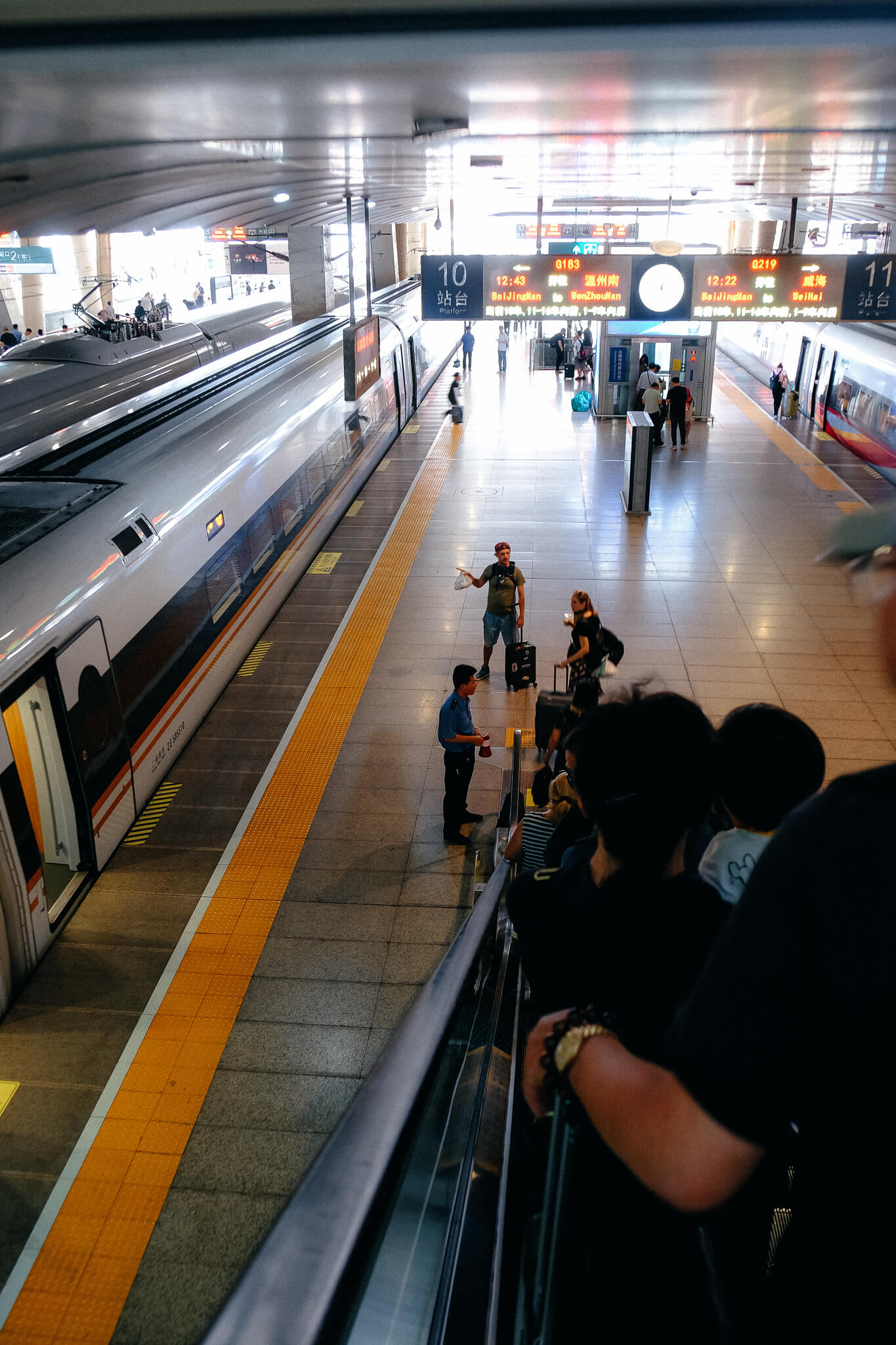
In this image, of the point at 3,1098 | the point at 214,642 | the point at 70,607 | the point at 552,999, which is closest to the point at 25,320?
the point at 214,642

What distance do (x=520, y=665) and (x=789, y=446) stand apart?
486 inches

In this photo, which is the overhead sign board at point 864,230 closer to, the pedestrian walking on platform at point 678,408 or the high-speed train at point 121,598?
the pedestrian walking on platform at point 678,408

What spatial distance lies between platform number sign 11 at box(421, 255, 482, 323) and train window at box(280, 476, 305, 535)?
2829 millimetres

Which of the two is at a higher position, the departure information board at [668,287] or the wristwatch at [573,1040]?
the departure information board at [668,287]

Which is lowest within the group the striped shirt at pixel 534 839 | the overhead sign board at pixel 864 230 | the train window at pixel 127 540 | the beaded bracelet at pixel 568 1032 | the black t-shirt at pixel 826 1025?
the striped shirt at pixel 534 839

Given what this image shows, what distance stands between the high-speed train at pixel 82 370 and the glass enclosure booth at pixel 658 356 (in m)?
8.10

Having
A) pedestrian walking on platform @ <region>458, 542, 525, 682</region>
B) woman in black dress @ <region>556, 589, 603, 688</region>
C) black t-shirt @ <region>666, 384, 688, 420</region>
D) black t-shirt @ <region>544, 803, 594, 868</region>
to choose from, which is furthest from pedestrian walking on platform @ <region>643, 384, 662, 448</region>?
black t-shirt @ <region>544, 803, 594, 868</region>

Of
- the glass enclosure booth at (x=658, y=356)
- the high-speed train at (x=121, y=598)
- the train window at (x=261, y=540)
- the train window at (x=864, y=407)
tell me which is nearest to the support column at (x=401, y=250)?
the glass enclosure booth at (x=658, y=356)

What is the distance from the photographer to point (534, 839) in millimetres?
4340

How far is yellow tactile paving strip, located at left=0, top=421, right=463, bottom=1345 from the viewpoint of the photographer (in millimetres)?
3682

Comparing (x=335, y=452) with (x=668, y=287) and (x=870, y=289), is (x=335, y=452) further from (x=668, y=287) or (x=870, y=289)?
(x=870, y=289)

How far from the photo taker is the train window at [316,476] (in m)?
12.3

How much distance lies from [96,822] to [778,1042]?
5970 millimetres

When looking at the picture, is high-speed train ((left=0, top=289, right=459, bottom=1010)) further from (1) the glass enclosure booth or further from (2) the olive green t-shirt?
(1) the glass enclosure booth
